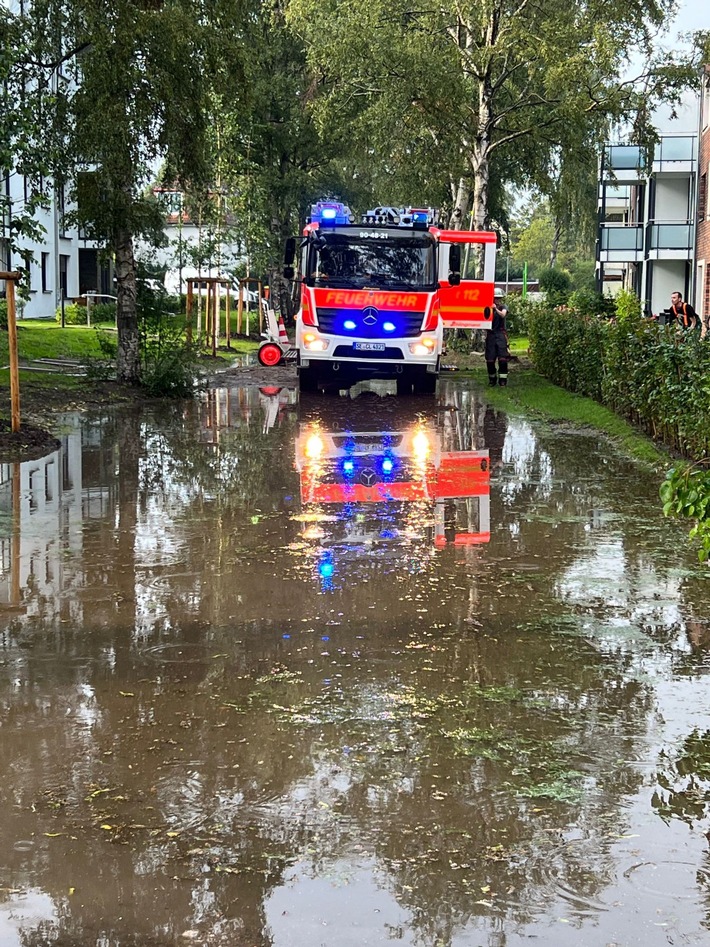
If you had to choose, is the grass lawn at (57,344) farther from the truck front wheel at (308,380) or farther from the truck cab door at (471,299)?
the truck cab door at (471,299)

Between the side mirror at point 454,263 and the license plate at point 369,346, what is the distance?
266 centimetres

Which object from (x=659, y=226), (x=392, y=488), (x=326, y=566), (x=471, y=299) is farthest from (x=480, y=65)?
(x=326, y=566)

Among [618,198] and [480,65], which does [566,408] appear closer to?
[480,65]

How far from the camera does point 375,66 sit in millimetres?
32688

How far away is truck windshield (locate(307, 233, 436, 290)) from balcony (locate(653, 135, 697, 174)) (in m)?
34.5

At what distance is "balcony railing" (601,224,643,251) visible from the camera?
189 ft

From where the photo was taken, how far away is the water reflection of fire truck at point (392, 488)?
10.0m

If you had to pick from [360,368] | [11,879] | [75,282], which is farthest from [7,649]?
[75,282]

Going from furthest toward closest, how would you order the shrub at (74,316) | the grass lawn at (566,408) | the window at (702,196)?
the shrub at (74,316), the window at (702,196), the grass lawn at (566,408)

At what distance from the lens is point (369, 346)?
874 inches

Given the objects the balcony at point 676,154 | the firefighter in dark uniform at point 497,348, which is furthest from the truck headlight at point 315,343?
the balcony at point 676,154

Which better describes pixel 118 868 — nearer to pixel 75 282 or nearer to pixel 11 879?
pixel 11 879

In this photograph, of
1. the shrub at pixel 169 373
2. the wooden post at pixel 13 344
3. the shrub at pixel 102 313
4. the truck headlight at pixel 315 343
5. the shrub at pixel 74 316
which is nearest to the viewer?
the wooden post at pixel 13 344

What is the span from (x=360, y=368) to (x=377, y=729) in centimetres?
1740
